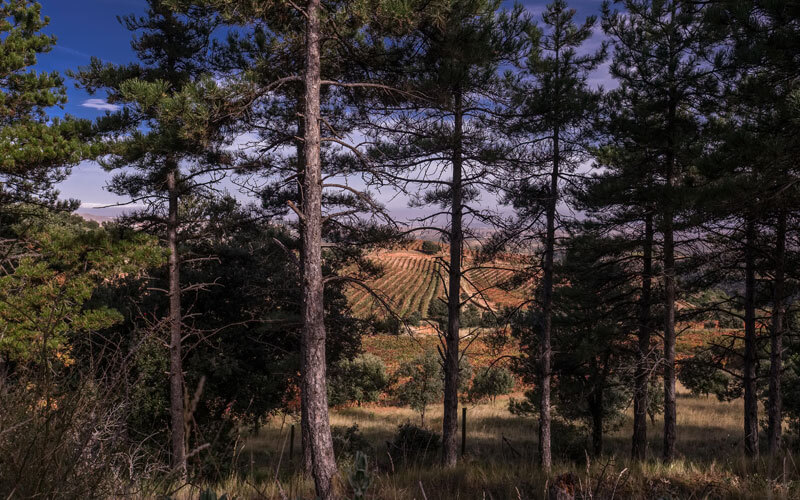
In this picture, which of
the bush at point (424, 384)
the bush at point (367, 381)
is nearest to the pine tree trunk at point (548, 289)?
the bush at point (424, 384)

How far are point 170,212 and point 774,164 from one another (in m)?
13.0

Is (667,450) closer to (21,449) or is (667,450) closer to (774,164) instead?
(774,164)

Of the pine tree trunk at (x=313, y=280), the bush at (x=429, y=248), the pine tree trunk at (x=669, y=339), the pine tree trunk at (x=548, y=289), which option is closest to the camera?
the pine tree trunk at (x=313, y=280)

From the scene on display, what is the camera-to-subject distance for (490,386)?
34.9 m

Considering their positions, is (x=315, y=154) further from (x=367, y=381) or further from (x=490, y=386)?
(x=490, y=386)

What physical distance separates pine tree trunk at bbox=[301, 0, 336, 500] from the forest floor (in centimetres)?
73

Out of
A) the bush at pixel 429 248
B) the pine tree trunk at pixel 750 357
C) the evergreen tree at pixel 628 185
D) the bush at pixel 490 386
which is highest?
the evergreen tree at pixel 628 185

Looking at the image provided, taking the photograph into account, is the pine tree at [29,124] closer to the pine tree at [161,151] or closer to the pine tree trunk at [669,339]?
the pine tree at [161,151]

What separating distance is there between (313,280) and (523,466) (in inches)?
201

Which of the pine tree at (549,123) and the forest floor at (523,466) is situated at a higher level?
the pine tree at (549,123)

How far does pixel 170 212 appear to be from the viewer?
38.0 ft

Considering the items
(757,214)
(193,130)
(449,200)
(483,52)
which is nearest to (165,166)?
(193,130)

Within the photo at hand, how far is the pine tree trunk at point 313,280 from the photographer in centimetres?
665

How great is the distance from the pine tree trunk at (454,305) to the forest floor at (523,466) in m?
0.92
